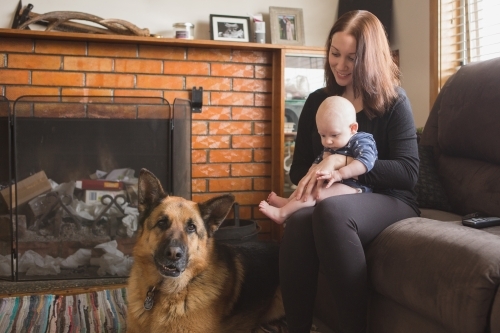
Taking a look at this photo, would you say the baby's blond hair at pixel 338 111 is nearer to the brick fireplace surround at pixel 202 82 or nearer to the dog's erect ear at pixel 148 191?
the dog's erect ear at pixel 148 191

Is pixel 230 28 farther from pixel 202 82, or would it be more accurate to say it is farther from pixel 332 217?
pixel 332 217

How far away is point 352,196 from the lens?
64.8 inches

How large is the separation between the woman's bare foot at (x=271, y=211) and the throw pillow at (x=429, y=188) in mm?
727

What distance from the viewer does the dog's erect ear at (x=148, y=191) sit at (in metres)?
1.87

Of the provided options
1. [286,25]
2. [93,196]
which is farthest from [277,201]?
[286,25]

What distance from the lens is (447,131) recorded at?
87.1 inches

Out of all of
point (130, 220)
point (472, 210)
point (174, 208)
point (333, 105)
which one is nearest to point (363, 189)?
point (333, 105)

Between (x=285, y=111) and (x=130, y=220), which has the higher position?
(x=285, y=111)

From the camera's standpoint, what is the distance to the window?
290 cm

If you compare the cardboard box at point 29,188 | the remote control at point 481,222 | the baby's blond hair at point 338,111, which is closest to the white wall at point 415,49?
the baby's blond hair at point 338,111

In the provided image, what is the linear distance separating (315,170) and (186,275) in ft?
1.85

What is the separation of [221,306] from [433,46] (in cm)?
202

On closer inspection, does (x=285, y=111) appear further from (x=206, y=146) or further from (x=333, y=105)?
(x=333, y=105)

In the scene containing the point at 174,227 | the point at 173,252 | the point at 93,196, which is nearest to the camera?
the point at 173,252
